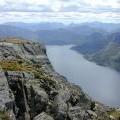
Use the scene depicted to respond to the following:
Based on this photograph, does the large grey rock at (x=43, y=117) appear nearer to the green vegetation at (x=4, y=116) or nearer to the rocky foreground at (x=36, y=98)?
the rocky foreground at (x=36, y=98)

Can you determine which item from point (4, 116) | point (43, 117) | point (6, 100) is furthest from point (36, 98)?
point (4, 116)

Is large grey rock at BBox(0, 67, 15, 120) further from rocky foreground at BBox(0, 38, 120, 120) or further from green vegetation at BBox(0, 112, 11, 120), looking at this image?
green vegetation at BBox(0, 112, 11, 120)

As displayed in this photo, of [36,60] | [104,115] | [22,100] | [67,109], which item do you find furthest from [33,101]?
[36,60]

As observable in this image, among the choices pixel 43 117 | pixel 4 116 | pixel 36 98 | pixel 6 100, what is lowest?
pixel 43 117

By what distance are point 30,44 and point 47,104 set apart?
52152mm

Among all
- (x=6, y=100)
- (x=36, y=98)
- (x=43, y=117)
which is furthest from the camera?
(x=36, y=98)

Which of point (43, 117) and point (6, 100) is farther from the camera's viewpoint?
point (43, 117)

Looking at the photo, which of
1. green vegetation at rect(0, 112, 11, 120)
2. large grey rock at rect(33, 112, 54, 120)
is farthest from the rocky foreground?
green vegetation at rect(0, 112, 11, 120)

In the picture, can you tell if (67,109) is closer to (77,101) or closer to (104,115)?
(77,101)

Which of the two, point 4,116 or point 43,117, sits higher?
point 4,116

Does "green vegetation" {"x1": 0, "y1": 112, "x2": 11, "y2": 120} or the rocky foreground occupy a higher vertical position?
"green vegetation" {"x1": 0, "y1": 112, "x2": 11, "y2": 120}

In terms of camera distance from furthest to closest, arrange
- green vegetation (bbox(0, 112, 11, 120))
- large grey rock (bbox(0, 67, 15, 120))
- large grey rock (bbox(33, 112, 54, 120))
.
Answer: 1. large grey rock (bbox(33, 112, 54, 120))
2. large grey rock (bbox(0, 67, 15, 120))
3. green vegetation (bbox(0, 112, 11, 120))

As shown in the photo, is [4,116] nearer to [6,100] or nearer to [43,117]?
[6,100]

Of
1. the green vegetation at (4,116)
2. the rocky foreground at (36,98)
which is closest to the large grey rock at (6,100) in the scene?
the rocky foreground at (36,98)
